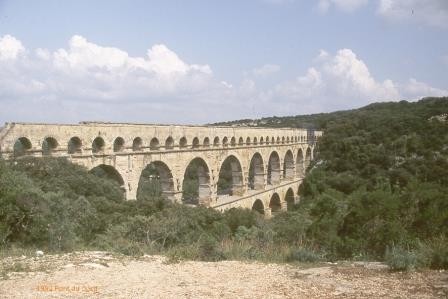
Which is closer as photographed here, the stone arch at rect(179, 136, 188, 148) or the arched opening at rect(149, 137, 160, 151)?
the arched opening at rect(149, 137, 160, 151)

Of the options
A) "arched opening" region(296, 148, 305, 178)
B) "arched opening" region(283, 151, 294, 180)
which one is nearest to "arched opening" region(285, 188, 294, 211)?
"arched opening" region(283, 151, 294, 180)

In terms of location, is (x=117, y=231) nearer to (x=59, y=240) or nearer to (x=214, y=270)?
(x=59, y=240)

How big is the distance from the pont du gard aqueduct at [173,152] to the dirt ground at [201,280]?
9752 millimetres

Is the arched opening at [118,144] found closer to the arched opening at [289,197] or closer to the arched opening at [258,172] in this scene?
the arched opening at [258,172]

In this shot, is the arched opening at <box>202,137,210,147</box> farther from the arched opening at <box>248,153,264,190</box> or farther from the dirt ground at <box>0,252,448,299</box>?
the dirt ground at <box>0,252,448,299</box>

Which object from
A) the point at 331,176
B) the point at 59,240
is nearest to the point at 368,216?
the point at 59,240

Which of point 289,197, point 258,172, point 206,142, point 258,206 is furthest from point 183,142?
point 289,197

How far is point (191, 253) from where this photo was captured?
7.78m

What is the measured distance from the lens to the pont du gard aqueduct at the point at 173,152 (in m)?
16.7

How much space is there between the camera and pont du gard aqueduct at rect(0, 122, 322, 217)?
16.7 meters

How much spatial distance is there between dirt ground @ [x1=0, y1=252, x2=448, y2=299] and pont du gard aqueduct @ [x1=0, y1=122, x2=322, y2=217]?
384 inches

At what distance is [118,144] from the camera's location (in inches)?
800

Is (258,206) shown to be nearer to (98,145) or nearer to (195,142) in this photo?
(195,142)

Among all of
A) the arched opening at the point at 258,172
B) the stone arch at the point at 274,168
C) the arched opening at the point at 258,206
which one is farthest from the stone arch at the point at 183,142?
the stone arch at the point at 274,168
